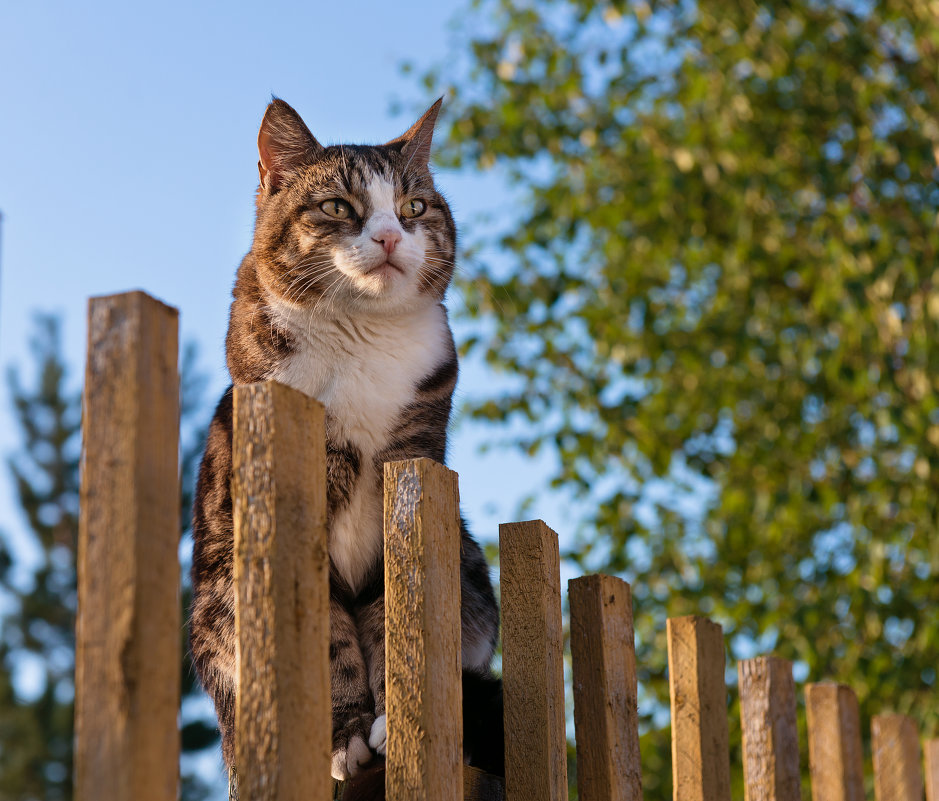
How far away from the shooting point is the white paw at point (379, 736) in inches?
51.4

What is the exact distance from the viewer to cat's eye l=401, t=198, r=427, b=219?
6.33 feet

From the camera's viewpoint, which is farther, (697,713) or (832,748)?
(832,748)

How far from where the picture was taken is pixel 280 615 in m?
0.86

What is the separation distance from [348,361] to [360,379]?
1.8 inches

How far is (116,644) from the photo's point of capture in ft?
2.43

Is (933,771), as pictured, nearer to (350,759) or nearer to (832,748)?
(832,748)

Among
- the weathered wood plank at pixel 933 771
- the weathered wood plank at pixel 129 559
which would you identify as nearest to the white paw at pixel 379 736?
the weathered wood plank at pixel 129 559

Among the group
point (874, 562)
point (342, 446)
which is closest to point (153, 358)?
point (342, 446)

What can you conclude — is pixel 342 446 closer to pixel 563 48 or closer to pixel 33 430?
pixel 563 48

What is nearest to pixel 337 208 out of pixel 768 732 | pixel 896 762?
pixel 768 732

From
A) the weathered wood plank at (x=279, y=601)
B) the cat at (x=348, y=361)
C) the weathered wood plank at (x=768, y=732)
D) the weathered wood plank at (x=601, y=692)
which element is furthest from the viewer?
the weathered wood plank at (x=768, y=732)

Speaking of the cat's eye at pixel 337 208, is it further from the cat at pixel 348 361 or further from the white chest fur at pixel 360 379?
the white chest fur at pixel 360 379

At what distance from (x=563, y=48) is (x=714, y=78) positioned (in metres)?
0.72

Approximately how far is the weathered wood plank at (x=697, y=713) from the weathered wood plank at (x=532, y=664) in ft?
1.15
